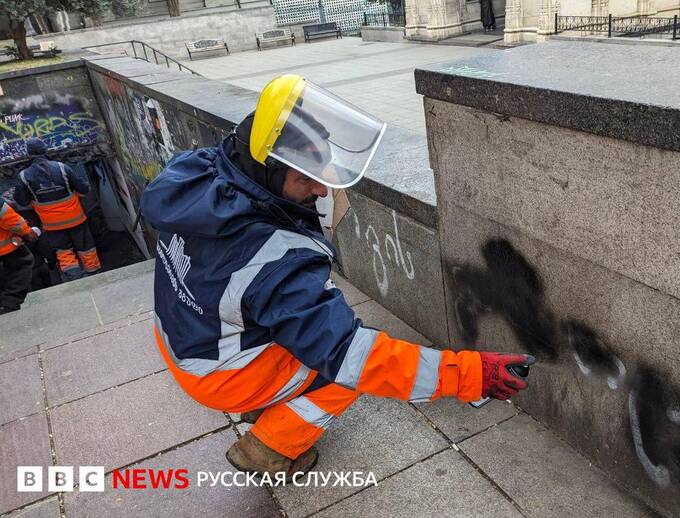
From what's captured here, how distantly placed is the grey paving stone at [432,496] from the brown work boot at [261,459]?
236 millimetres

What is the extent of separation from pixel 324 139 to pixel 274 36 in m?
26.6

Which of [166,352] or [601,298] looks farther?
[166,352]

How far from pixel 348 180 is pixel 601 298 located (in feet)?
3.06

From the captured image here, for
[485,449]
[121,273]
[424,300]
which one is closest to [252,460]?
[485,449]

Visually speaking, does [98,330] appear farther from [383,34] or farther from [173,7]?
[173,7]

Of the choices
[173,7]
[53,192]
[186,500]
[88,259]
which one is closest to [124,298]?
[186,500]

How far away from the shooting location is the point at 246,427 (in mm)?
2953

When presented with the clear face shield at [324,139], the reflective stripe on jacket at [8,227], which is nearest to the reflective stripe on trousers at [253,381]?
the clear face shield at [324,139]

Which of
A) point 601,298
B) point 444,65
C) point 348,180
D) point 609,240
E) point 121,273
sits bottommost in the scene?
point 121,273

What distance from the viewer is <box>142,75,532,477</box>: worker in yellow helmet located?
194 cm

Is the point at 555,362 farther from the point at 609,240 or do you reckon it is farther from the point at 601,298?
the point at 609,240

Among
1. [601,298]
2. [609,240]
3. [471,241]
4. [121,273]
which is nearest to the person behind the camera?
[609,240]

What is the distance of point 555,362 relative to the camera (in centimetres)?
240

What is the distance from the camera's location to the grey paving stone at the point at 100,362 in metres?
3.52
